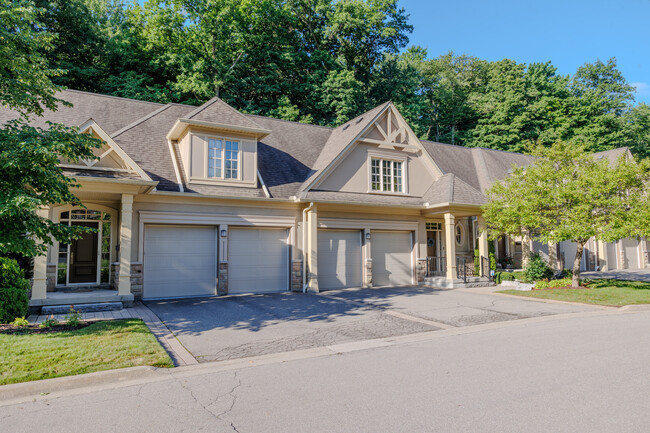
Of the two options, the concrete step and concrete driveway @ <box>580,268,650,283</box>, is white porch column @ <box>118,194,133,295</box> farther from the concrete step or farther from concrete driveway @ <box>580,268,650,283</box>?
concrete driveway @ <box>580,268,650,283</box>

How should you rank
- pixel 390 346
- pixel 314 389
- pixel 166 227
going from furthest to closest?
pixel 166 227
pixel 390 346
pixel 314 389

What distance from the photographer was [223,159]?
1445cm

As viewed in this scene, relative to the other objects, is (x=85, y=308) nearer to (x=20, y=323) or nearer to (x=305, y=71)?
(x=20, y=323)

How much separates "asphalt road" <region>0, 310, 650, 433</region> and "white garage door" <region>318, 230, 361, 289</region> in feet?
28.5

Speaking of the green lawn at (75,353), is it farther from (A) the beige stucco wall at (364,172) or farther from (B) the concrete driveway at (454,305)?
(A) the beige stucco wall at (364,172)

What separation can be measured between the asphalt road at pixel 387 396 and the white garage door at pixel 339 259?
8.70m

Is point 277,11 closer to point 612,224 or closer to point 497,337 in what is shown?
point 612,224

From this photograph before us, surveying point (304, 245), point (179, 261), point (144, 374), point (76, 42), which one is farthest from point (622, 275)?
point (76, 42)

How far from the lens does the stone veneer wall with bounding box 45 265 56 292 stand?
11984 millimetres

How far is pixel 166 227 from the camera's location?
1342cm

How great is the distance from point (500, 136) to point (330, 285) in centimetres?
2860

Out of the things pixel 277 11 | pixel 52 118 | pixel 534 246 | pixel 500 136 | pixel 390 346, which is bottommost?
pixel 390 346

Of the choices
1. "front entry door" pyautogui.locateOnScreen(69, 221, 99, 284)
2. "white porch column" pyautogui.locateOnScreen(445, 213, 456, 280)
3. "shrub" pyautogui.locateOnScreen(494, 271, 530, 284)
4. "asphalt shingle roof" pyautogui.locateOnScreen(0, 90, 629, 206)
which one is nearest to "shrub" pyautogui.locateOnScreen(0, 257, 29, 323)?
"asphalt shingle roof" pyautogui.locateOnScreen(0, 90, 629, 206)

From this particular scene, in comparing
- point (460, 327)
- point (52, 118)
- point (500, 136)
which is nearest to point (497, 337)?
point (460, 327)
